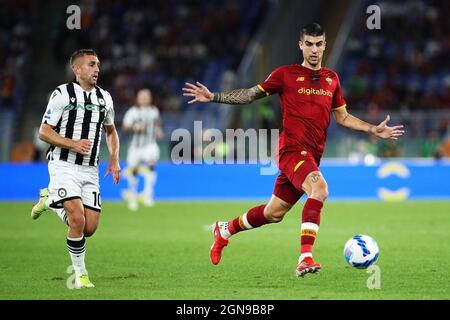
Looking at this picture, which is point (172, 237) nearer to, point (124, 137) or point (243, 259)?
point (243, 259)

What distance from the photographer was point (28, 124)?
84.4 feet

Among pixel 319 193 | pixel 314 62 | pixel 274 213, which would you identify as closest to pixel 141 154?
pixel 274 213

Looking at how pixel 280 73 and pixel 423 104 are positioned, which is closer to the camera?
pixel 280 73

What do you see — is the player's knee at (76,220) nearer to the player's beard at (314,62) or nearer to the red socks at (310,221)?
the red socks at (310,221)

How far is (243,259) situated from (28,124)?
1608 centimetres

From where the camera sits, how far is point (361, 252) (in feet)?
28.6

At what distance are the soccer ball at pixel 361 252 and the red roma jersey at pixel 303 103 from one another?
96cm

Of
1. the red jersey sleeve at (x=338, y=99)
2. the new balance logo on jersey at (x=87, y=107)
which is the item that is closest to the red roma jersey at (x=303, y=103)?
the red jersey sleeve at (x=338, y=99)

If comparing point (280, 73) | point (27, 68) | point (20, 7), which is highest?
point (20, 7)

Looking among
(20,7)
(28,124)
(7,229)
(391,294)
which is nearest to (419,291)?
(391,294)

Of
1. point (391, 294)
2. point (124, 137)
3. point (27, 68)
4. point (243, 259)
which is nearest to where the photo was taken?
point (391, 294)

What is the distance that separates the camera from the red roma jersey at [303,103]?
9.04 m

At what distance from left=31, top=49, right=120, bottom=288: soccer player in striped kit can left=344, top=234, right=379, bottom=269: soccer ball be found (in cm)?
241

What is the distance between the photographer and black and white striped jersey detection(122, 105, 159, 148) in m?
19.7
